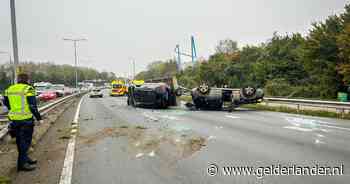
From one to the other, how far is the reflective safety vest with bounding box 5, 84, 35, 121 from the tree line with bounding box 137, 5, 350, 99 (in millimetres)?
22389

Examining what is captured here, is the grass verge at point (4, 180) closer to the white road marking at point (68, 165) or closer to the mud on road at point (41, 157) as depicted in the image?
the mud on road at point (41, 157)

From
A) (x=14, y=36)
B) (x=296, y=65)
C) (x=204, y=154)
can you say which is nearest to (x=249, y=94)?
(x=204, y=154)

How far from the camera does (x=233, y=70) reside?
41.7 m

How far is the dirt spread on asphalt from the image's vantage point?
591cm

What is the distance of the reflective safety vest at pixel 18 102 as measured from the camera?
198 inches

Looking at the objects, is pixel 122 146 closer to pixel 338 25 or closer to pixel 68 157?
pixel 68 157

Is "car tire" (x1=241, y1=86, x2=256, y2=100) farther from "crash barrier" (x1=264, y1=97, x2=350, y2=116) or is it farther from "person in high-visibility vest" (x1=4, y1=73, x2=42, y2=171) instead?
"person in high-visibility vest" (x1=4, y1=73, x2=42, y2=171)

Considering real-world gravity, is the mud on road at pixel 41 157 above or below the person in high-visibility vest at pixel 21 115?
below

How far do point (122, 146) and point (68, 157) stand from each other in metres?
1.35

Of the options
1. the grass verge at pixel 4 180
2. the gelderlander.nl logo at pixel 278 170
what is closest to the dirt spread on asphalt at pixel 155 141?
the gelderlander.nl logo at pixel 278 170

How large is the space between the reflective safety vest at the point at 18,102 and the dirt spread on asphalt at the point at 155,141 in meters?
2.11

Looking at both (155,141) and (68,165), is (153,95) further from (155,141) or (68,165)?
(68,165)

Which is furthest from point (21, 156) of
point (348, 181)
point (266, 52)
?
point (266, 52)

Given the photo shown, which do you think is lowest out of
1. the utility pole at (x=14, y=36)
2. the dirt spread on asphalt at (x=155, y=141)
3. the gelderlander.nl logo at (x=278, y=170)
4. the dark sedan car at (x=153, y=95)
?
the gelderlander.nl logo at (x=278, y=170)
